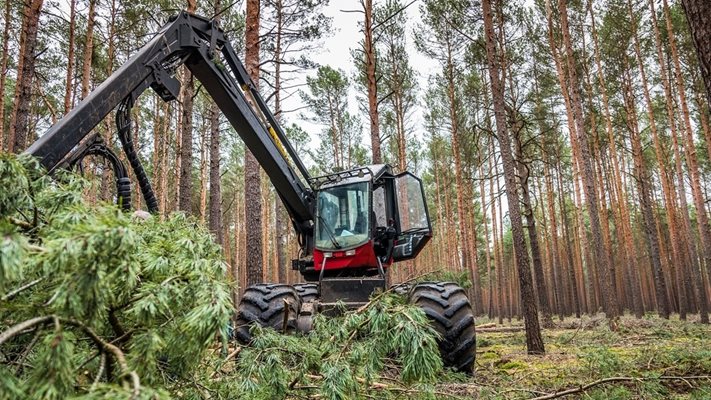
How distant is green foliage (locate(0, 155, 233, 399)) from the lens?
101 cm

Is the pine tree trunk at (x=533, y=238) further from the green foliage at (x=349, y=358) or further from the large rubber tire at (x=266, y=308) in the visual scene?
the green foliage at (x=349, y=358)

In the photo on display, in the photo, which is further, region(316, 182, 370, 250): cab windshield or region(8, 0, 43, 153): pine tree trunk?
region(8, 0, 43, 153): pine tree trunk

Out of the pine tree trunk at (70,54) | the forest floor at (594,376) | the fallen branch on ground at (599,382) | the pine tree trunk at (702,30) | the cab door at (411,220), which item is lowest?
the forest floor at (594,376)

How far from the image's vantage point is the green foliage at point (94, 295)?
3.32 ft

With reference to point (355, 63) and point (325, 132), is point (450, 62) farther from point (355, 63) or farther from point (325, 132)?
point (325, 132)

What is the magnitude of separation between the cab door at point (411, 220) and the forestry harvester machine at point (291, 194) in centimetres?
1

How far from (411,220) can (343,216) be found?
978 millimetres

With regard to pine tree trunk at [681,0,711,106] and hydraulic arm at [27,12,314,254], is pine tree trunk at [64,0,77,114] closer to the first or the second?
hydraulic arm at [27,12,314,254]

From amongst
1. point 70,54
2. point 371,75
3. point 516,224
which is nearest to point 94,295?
point 516,224

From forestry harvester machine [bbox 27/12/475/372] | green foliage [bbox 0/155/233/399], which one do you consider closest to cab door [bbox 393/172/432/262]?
forestry harvester machine [bbox 27/12/475/372]

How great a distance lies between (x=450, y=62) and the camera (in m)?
17.5

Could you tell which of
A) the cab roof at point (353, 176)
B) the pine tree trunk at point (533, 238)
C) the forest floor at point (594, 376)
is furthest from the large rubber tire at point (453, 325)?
the pine tree trunk at point (533, 238)

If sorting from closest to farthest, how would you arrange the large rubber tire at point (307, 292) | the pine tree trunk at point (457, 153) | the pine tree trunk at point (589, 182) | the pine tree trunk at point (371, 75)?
the large rubber tire at point (307, 292) → the pine tree trunk at point (589, 182) → the pine tree trunk at point (371, 75) → the pine tree trunk at point (457, 153)

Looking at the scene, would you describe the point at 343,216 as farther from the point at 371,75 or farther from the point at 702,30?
the point at 371,75
